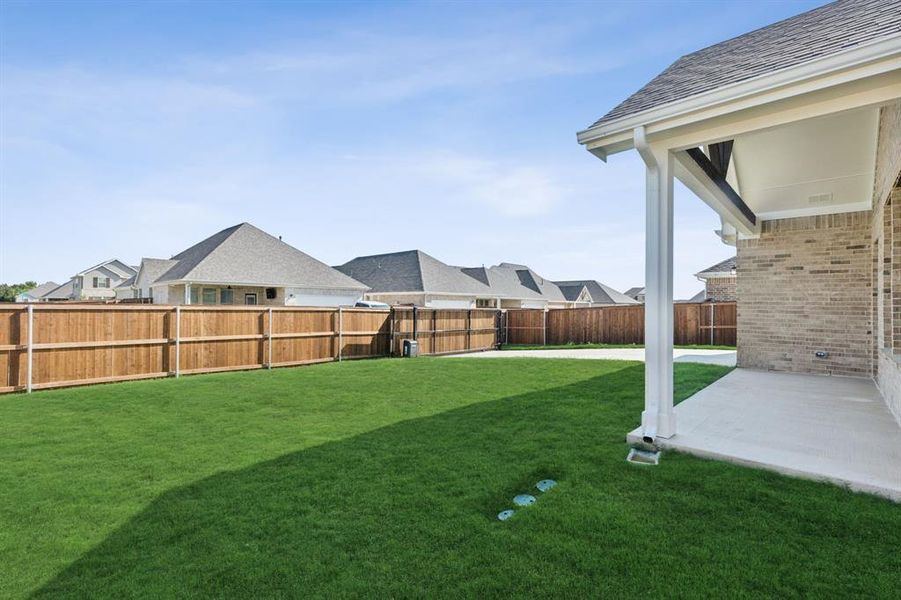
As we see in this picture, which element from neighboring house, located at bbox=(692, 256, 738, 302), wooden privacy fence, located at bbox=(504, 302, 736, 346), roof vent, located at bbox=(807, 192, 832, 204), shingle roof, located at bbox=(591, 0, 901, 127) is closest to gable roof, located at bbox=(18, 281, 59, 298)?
wooden privacy fence, located at bbox=(504, 302, 736, 346)

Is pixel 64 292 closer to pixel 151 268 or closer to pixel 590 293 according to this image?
pixel 151 268

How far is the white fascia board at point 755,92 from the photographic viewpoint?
318 centimetres

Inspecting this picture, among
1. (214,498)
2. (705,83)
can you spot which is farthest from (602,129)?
(214,498)

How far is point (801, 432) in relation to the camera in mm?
4828

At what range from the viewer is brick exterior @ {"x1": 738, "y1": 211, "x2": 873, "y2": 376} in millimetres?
8727

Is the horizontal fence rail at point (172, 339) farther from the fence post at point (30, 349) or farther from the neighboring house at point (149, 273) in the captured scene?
the neighboring house at point (149, 273)

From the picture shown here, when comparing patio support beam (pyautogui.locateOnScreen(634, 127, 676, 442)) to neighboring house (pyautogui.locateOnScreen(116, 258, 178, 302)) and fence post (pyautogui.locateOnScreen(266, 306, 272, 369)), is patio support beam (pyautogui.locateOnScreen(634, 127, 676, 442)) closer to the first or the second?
fence post (pyautogui.locateOnScreen(266, 306, 272, 369))

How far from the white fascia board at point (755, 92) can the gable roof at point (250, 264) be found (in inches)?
836

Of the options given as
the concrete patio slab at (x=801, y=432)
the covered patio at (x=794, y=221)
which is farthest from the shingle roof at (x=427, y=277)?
the concrete patio slab at (x=801, y=432)

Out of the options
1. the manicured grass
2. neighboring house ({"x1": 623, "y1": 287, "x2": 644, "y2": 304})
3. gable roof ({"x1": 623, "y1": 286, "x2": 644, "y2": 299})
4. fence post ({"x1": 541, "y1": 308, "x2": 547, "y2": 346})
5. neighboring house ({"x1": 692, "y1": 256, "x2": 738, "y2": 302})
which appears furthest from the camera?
gable roof ({"x1": 623, "y1": 286, "x2": 644, "y2": 299})

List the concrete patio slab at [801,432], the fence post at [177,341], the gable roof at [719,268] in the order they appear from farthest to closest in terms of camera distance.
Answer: the gable roof at [719,268] → the fence post at [177,341] → the concrete patio slab at [801,432]

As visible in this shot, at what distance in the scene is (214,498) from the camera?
354cm

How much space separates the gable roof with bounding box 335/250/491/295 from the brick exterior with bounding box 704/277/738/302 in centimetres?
1485

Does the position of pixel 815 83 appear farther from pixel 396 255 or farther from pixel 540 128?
pixel 396 255
